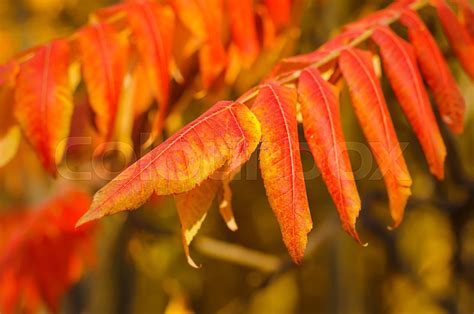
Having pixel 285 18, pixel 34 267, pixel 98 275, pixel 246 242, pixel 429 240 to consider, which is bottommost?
pixel 429 240

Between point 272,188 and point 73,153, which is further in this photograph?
point 73,153

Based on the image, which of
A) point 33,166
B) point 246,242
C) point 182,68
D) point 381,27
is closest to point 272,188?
point 381,27

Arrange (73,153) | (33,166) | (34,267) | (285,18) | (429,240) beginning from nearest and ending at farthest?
(285,18) → (34,267) → (73,153) → (33,166) → (429,240)

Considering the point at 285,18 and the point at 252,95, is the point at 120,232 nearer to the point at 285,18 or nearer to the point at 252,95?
the point at 285,18

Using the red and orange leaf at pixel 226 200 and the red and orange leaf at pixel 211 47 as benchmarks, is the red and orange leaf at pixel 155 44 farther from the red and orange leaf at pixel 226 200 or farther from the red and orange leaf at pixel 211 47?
the red and orange leaf at pixel 226 200

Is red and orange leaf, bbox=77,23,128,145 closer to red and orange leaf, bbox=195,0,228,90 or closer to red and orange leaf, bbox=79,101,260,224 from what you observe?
red and orange leaf, bbox=195,0,228,90

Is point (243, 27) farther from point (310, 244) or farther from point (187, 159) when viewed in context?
point (310, 244)

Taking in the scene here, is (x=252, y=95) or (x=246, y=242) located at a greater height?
(x=252, y=95)
